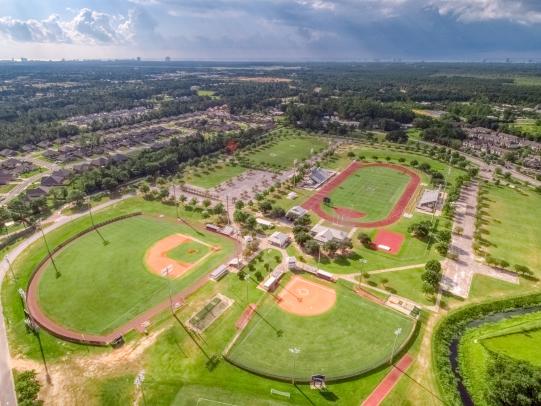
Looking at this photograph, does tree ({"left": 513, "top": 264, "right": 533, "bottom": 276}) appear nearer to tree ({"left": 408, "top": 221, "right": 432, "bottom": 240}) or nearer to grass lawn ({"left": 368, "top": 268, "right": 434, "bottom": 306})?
tree ({"left": 408, "top": 221, "right": 432, "bottom": 240})

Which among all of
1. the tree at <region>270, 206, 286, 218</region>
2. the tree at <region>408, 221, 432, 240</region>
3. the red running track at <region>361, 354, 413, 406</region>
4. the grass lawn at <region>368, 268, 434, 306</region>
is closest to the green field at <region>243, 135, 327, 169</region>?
the tree at <region>270, 206, 286, 218</region>

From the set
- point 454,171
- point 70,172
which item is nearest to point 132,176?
point 70,172

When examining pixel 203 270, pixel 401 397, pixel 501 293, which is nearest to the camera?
pixel 401 397

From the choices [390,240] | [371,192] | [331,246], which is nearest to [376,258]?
[390,240]

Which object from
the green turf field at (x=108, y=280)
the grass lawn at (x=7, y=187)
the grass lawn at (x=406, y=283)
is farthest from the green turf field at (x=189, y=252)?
the grass lawn at (x=7, y=187)

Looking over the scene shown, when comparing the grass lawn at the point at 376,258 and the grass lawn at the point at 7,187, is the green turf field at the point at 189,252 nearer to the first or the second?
the grass lawn at the point at 376,258

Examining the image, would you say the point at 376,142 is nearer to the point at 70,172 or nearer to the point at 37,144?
the point at 70,172
